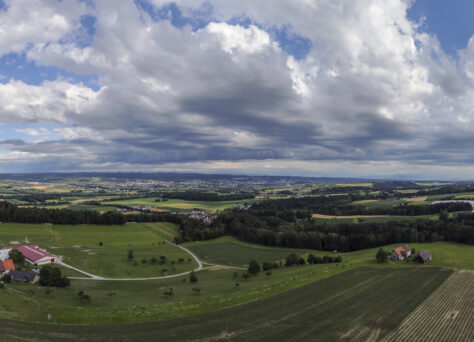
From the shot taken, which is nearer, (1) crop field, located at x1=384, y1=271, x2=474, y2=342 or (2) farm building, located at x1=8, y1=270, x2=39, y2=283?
(1) crop field, located at x1=384, y1=271, x2=474, y2=342

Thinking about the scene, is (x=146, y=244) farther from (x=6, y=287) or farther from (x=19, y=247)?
(x=6, y=287)

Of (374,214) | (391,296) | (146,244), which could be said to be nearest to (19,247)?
(146,244)

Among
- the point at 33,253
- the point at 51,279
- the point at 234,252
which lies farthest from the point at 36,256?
the point at 234,252

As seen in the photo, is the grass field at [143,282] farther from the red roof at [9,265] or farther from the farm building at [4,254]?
the red roof at [9,265]

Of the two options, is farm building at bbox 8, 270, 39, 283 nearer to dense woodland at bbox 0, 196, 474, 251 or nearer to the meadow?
the meadow

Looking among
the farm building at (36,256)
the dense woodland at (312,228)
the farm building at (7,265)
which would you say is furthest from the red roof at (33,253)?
the dense woodland at (312,228)

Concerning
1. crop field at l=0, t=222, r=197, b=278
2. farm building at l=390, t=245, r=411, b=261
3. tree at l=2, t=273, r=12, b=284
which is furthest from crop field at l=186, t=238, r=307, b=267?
tree at l=2, t=273, r=12, b=284
